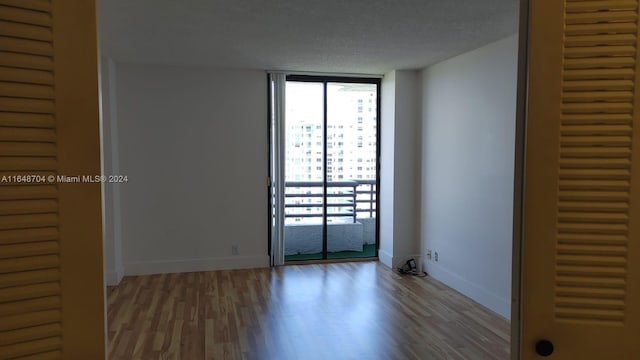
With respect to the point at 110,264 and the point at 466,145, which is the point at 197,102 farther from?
the point at 466,145

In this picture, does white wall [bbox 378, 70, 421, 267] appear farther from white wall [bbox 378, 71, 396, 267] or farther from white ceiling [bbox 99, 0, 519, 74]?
white ceiling [bbox 99, 0, 519, 74]

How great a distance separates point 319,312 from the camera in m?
4.07

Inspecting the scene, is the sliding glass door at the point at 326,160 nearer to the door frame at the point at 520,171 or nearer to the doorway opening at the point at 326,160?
the doorway opening at the point at 326,160

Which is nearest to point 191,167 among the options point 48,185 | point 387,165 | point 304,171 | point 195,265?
point 195,265

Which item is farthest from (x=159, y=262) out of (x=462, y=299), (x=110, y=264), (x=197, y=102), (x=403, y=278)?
(x=462, y=299)

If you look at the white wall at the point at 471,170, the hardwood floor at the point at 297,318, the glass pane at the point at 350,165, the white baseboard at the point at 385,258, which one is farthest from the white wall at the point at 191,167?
the white wall at the point at 471,170

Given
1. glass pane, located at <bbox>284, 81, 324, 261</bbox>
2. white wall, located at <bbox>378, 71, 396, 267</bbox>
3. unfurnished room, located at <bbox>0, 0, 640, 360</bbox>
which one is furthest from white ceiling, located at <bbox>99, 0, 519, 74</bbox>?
glass pane, located at <bbox>284, 81, 324, 261</bbox>

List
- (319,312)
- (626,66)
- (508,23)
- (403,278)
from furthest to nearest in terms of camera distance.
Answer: (403,278) → (319,312) → (508,23) → (626,66)

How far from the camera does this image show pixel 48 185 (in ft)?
3.02

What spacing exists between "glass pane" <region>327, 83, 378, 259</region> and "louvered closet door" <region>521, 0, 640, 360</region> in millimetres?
4990

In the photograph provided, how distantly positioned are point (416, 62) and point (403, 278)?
8.19 feet

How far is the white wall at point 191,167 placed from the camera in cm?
523

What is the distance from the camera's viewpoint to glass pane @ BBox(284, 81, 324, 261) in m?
5.86

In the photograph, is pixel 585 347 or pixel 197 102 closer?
pixel 585 347
